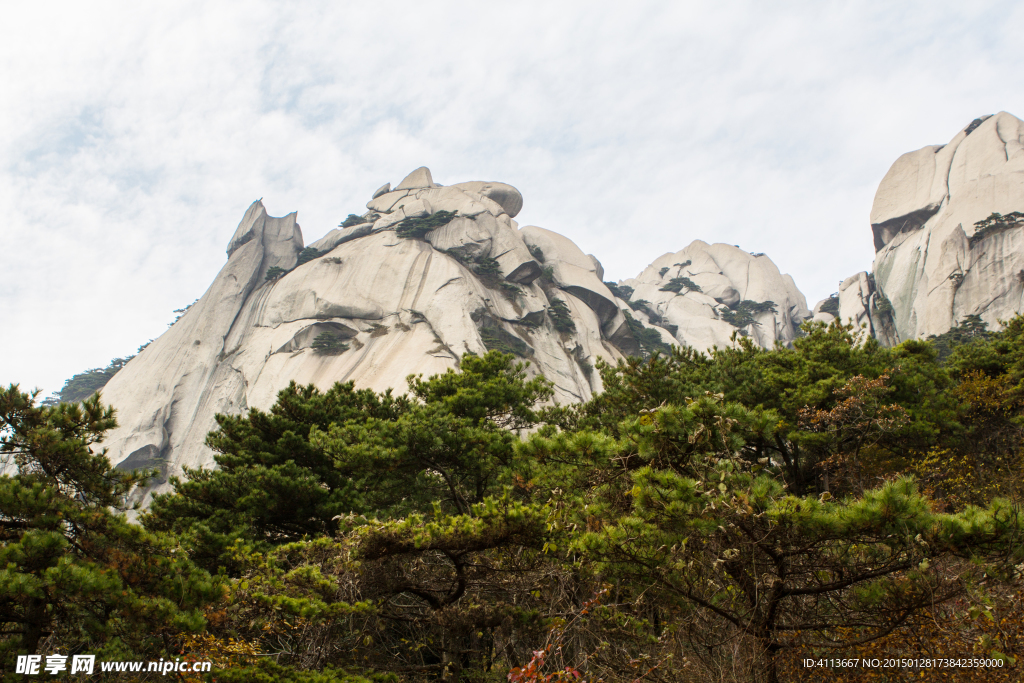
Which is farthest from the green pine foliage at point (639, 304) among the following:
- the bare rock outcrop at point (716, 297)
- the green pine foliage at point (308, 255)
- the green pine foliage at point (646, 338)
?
the green pine foliage at point (308, 255)

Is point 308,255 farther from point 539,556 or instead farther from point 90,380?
point 539,556

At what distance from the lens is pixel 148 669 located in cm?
552

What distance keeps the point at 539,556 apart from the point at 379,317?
3036 centimetres

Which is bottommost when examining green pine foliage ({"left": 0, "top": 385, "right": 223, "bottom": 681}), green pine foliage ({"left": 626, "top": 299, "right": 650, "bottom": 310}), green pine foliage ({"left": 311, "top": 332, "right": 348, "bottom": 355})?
green pine foliage ({"left": 0, "top": 385, "right": 223, "bottom": 681})

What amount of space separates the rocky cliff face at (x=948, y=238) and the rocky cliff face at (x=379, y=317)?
1217 centimetres

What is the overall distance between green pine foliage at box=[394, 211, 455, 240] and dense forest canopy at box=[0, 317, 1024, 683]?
3133 cm

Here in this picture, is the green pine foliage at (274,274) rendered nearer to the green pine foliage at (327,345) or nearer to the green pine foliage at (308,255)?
the green pine foliage at (308,255)

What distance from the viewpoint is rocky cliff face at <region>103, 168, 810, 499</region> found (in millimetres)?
34219

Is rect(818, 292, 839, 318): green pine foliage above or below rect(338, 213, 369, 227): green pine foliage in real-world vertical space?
below

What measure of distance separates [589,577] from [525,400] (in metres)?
7.80

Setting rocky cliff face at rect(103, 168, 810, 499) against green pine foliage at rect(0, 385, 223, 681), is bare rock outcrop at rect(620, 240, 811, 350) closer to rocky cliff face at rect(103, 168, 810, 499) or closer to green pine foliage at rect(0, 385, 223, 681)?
rocky cliff face at rect(103, 168, 810, 499)

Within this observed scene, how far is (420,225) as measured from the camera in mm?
41938

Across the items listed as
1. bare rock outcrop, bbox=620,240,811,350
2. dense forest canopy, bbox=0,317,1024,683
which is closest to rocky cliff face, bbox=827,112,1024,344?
bare rock outcrop, bbox=620,240,811,350

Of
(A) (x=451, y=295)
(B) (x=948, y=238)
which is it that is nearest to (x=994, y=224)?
(B) (x=948, y=238)
